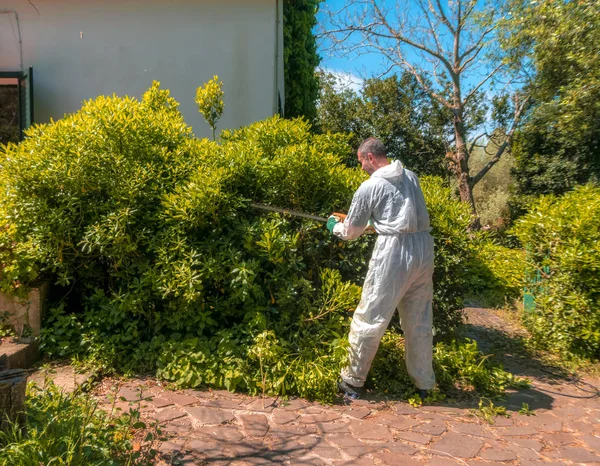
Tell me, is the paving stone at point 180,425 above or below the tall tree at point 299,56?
below

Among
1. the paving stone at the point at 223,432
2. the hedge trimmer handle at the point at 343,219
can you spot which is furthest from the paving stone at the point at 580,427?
the paving stone at the point at 223,432

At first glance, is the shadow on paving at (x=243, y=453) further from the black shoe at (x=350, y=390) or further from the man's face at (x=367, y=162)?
the man's face at (x=367, y=162)

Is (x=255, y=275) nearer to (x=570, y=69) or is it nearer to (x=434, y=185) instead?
(x=434, y=185)

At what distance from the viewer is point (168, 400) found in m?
3.66

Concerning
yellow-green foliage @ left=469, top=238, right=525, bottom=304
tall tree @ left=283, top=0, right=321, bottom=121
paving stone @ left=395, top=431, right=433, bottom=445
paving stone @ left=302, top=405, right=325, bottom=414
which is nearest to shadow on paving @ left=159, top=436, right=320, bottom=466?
paving stone @ left=302, top=405, right=325, bottom=414

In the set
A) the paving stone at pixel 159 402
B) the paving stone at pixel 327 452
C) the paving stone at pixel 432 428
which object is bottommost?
the paving stone at pixel 432 428

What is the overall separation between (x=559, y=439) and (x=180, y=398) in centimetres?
274

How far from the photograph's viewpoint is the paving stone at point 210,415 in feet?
11.1

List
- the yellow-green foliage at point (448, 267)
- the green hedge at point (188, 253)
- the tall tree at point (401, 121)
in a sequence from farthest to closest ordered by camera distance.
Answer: the tall tree at point (401, 121) → the yellow-green foliage at point (448, 267) → the green hedge at point (188, 253)

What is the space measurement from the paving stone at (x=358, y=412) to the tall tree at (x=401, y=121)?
35.7ft

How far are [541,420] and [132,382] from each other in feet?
10.4

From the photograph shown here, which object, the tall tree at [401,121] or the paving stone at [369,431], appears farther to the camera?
the tall tree at [401,121]

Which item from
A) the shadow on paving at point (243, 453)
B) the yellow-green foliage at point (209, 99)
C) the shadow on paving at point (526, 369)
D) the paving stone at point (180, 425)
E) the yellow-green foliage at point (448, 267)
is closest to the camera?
the shadow on paving at point (243, 453)

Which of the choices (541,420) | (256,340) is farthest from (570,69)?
(256,340)
